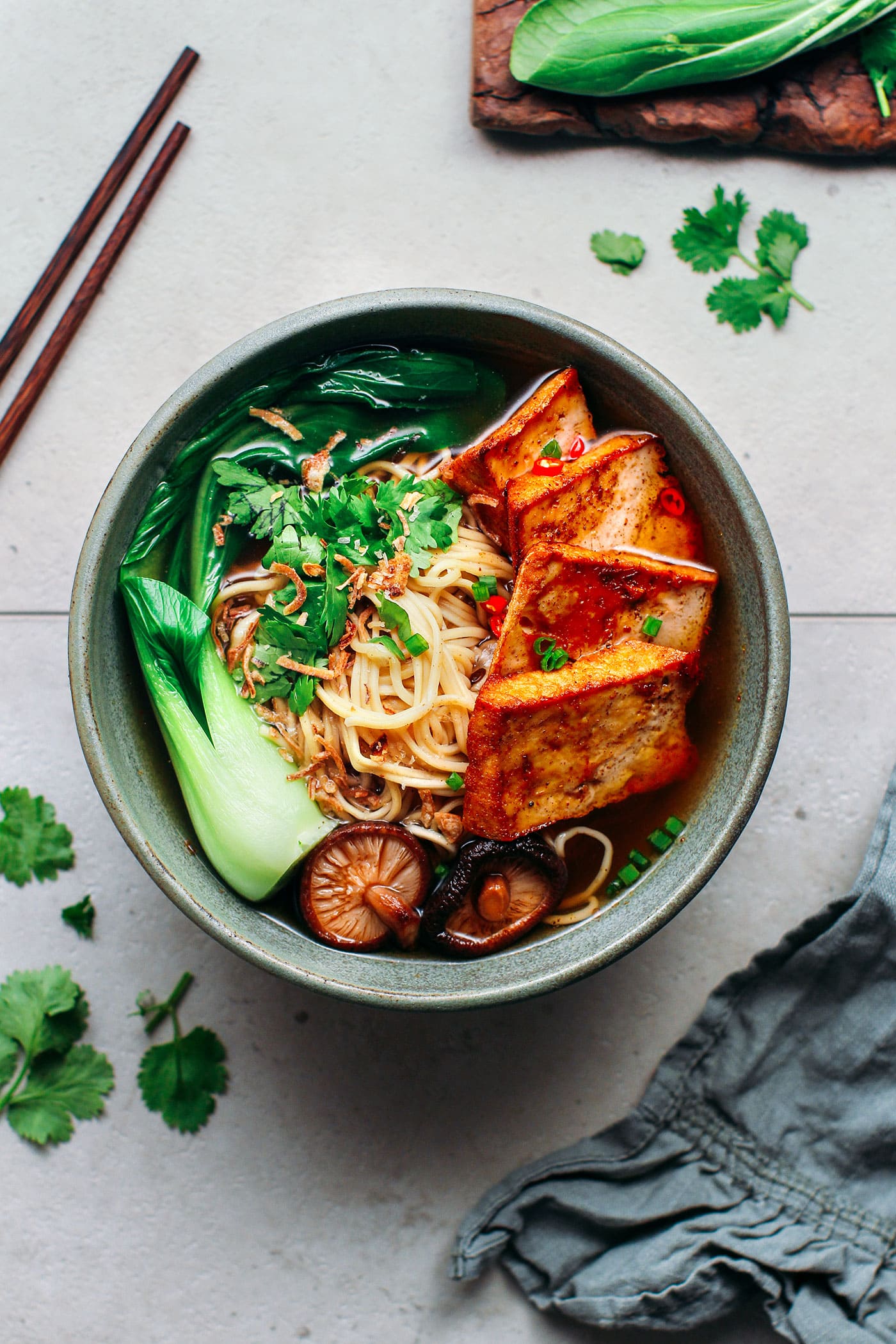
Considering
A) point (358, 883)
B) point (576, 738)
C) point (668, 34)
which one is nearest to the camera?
point (576, 738)

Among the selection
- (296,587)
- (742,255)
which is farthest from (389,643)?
(742,255)

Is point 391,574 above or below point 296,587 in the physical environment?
above

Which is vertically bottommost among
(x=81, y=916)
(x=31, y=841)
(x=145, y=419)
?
(x=81, y=916)

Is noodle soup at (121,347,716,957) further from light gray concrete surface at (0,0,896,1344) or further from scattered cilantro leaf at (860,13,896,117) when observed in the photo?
scattered cilantro leaf at (860,13,896,117)

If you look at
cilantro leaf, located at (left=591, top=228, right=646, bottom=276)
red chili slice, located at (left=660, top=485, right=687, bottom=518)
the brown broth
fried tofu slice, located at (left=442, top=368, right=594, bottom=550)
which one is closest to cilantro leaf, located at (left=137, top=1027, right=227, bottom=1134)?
the brown broth

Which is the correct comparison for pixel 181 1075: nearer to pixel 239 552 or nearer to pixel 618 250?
pixel 239 552

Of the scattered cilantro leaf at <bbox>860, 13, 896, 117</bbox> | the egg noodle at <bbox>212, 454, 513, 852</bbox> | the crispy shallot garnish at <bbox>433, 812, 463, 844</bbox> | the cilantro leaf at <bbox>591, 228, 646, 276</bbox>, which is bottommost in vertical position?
the crispy shallot garnish at <bbox>433, 812, 463, 844</bbox>

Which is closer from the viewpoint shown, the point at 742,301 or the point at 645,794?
the point at 645,794

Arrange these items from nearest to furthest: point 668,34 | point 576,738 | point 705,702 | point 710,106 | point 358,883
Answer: point 576,738
point 358,883
point 705,702
point 668,34
point 710,106
